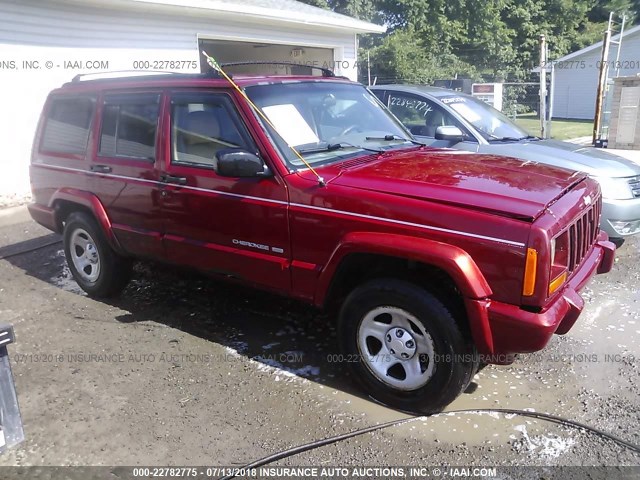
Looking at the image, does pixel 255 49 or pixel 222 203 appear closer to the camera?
pixel 222 203

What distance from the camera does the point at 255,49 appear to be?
17031mm

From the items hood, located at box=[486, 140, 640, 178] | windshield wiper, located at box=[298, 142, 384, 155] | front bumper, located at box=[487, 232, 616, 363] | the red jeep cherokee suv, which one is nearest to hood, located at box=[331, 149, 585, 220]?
the red jeep cherokee suv

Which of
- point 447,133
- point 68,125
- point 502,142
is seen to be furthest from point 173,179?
point 502,142

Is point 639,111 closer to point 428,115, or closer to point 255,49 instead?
point 428,115

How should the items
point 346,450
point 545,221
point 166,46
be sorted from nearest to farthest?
point 545,221, point 346,450, point 166,46

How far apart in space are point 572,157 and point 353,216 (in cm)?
385

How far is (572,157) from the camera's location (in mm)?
5949

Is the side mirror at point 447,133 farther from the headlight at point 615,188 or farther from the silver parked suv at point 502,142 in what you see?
the headlight at point 615,188

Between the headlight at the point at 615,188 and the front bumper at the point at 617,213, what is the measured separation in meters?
0.05

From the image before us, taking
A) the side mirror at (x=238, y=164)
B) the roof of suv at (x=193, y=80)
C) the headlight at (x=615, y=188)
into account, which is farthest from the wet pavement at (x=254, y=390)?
the roof of suv at (x=193, y=80)

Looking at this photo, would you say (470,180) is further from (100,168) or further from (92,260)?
(92,260)

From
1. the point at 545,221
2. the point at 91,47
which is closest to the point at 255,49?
the point at 91,47

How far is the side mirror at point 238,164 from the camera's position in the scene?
136 inches

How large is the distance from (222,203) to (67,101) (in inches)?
96.2
